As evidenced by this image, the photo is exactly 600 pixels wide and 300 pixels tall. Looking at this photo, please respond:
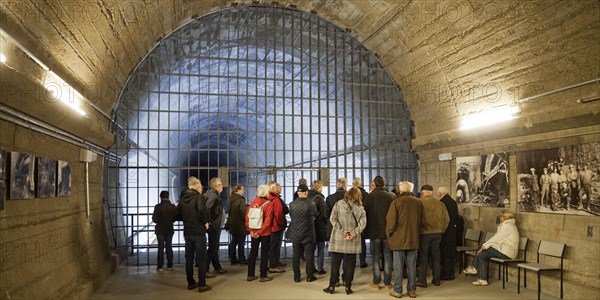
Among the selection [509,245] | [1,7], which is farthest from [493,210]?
[1,7]

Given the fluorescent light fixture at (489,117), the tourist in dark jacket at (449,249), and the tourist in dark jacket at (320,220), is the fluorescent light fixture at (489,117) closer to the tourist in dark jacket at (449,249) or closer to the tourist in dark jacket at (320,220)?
the tourist in dark jacket at (449,249)

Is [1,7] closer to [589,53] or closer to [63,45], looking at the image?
[63,45]

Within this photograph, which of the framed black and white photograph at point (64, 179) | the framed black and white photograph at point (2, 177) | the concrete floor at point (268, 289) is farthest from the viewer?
the concrete floor at point (268, 289)

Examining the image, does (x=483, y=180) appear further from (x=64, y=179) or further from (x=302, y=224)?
(x=64, y=179)

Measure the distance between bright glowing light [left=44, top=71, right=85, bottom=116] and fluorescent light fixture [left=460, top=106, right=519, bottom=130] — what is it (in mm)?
7413

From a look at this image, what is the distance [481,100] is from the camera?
9828 mm

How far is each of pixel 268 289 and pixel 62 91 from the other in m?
4.50

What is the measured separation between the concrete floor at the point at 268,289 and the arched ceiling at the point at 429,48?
8.95ft

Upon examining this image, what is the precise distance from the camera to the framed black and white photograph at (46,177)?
6.02m

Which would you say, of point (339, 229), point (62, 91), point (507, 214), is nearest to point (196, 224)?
point (339, 229)

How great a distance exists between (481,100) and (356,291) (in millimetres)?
4682

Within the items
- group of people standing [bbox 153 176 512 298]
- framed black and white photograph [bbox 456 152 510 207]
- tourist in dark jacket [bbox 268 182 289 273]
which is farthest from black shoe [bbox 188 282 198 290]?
framed black and white photograph [bbox 456 152 510 207]

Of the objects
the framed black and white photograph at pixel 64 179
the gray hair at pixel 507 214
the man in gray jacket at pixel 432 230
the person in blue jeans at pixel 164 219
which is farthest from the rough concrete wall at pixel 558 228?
the framed black and white photograph at pixel 64 179

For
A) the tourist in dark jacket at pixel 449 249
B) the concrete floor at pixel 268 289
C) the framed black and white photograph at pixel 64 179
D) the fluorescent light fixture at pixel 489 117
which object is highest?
the fluorescent light fixture at pixel 489 117
